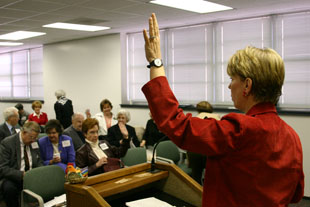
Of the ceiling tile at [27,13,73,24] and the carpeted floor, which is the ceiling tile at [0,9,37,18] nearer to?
the ceiling tile at [27,13,73,24]

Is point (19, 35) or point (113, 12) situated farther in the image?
point (19, 35)

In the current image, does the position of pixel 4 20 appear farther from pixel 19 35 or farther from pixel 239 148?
pixel 239 148

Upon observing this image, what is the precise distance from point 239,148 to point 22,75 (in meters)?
10.8

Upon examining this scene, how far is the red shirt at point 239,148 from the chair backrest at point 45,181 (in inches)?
97.8

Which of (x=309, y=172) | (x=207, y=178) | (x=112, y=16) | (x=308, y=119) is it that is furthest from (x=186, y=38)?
(x=207, y=178)

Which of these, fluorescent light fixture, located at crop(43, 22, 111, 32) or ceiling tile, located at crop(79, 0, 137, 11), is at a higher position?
fluorescent light fixture, located at crop(43, 22, 111, 32)

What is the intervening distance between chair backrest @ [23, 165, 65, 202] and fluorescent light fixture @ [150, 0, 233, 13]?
101 inches

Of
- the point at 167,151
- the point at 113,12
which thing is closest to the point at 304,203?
the point at 167,151

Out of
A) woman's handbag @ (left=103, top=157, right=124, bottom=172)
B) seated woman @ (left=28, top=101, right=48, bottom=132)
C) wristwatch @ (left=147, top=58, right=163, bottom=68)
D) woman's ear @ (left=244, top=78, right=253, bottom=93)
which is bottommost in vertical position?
woman's handbag @ (left=103, top=157, right=124, bottom=172)

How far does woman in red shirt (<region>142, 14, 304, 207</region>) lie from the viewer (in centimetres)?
86

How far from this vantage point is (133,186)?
181 cm

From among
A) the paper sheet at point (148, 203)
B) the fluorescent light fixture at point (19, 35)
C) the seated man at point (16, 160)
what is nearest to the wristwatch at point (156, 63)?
the paper sheet at point (148, 203)

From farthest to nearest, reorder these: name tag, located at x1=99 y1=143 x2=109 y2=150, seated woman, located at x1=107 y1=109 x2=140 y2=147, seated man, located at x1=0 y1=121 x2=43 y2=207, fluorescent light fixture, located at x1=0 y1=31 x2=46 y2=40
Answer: fluorescent light fixture, located at x1=0 y1=31 x2=46 y2=40
seated woman, located at x1=107 y1=109 x2=140 y2=147
name tag, located at x1=99 y1=143 x2=109 y2=150
seated man, located at x1=0 y1=121 x2=43 y2=207

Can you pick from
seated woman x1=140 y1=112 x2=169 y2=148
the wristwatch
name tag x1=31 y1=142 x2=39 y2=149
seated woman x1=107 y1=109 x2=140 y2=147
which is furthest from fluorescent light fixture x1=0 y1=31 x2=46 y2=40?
the wristwatch
